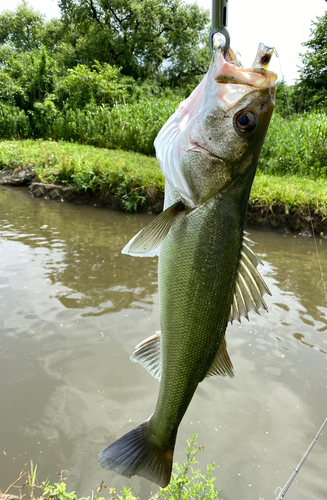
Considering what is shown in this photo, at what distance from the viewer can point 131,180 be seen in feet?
31.9

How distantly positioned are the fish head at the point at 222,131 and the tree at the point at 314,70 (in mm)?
28362

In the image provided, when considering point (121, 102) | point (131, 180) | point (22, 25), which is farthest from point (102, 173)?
point (22, 25)

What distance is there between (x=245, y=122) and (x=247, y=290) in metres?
0.53

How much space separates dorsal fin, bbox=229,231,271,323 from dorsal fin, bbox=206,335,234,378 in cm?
11

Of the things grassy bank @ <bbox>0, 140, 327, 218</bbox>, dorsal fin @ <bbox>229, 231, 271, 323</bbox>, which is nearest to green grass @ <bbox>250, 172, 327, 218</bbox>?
grassy bank @ <bbox>0, 140, 327, 218</bbox>

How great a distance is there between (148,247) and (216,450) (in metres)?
2.65

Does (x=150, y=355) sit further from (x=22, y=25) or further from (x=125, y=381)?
(x=22, y=25)

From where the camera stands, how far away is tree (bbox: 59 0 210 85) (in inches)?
1144

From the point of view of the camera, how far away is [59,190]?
11.0 metres

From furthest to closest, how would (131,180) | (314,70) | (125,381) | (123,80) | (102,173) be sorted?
(314,70) → (123,80) → (102,173) → (131,180) → (125,381)

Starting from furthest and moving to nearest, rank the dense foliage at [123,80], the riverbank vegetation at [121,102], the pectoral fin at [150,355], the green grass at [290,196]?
the dense foliage at [123,80]
the riverbank vegetation at [121,102]
the green grass at [290,196]
the pectoral fin at [150,355]

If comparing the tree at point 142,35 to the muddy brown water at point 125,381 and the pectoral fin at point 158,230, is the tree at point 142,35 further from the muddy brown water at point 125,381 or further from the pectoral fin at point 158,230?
the pectoral fin at point 158,230

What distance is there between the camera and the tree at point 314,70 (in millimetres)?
26562

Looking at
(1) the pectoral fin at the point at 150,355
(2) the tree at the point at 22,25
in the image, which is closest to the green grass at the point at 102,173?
(1) the pectoral fin at the point at 150,355
